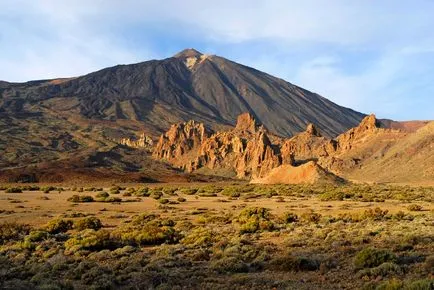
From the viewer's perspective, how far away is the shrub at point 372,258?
15398 mm

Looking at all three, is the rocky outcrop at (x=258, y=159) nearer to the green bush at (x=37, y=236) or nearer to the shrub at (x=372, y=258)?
the green bush at (x=37, y=236)

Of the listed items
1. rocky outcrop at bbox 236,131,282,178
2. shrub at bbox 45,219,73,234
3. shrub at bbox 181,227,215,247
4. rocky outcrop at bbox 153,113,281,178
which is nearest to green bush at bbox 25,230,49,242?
shrub at bbox 45,219,73,234

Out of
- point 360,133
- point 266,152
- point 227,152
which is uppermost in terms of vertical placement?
point 360,133

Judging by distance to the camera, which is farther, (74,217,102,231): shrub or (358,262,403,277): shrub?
(74,217,102,231): shrub

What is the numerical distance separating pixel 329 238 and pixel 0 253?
548 inches

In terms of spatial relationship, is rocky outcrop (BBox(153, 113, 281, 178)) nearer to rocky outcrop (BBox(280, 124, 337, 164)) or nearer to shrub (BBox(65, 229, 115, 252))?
rocky outcrop (BBox(280, 124, 337, 164))

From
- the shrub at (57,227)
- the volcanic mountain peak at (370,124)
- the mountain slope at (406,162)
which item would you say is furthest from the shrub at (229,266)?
the volcanic mountain peak at (370,124)

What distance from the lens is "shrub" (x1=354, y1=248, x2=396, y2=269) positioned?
606 inches

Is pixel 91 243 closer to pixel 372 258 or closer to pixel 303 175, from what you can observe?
pixel 372 258

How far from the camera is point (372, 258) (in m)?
15.5

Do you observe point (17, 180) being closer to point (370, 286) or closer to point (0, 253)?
point (0, 253)

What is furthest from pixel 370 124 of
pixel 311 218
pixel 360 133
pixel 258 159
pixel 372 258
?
pixel 372 258

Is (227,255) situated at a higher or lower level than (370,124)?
lower

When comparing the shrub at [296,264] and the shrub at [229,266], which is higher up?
the shrub at [296,264]
